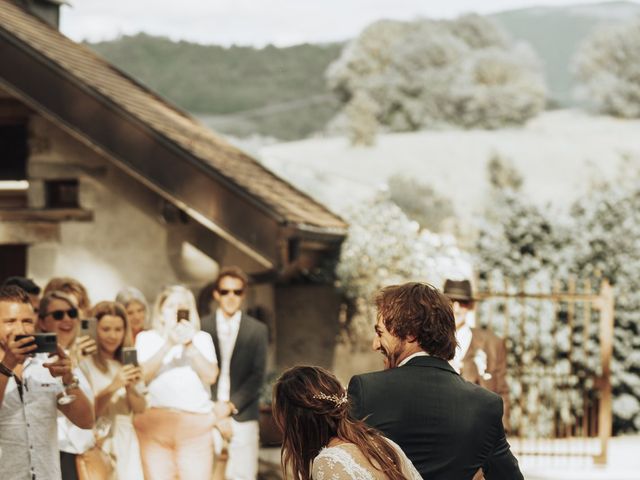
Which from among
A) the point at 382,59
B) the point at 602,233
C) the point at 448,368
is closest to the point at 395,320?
the point at 448,368

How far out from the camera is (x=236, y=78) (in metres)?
94.8

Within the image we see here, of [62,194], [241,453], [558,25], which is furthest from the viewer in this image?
[558,25]

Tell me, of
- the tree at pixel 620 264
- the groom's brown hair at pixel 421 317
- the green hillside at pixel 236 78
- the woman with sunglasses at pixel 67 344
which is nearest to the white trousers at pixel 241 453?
the woman with sunglasses at pixel 67 344

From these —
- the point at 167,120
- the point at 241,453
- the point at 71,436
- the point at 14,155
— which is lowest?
the point at 241,453

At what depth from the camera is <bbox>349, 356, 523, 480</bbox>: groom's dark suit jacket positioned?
14.5 feet

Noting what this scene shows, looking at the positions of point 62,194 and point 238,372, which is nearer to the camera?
point 238,372

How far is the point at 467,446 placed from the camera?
4469mm

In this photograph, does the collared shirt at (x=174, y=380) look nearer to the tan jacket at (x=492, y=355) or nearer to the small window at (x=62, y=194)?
the tan jacket at (x=492, y=355)

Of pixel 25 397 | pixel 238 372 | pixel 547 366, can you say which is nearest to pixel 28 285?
pixel 25 397

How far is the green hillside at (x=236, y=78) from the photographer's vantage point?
84.9 meters

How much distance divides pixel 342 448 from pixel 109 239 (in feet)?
27.4

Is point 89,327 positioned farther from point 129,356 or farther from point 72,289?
point 72,289

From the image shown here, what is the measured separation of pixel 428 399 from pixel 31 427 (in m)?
2.42

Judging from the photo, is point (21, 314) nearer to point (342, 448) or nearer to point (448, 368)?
point (448, 368)
